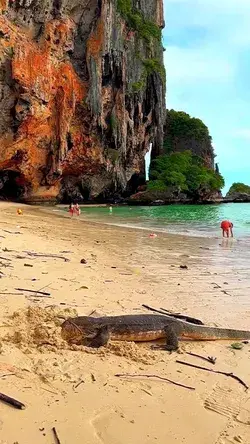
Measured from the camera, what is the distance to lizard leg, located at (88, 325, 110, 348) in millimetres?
3609

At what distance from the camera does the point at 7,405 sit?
2.44m

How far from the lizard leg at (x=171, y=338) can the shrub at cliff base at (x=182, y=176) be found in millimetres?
48048

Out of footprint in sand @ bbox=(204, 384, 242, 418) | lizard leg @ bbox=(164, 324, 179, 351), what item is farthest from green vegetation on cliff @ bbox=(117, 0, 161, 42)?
Result: footprint in sand @ bbox=(204, 384, 242, 418)

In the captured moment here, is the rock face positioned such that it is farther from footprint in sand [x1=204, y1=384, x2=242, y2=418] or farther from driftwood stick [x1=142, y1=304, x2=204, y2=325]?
footprint in sand [x1=204, y1=384, x2=242, y2=418]

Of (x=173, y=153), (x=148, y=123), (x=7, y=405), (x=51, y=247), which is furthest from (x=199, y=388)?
(x=173, y=153)

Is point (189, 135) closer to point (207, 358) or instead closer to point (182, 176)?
point (182, 176)

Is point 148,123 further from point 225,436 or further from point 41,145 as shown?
point 225,436

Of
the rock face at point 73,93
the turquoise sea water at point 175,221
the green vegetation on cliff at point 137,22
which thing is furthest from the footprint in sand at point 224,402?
the green vegetation on cliff at point 137,22

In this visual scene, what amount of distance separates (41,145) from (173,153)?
2705cm

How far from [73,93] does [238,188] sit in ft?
154

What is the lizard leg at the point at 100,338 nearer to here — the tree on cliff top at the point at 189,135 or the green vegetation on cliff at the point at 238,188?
the tree on cliff top at the point at 189,135

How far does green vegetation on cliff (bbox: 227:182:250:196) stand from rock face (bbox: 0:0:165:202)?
102 feet

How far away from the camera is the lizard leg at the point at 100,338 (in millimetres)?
3609

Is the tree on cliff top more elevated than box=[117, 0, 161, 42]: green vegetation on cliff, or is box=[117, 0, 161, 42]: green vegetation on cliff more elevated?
box=[117, 0, 161, 42]: green vegetation on cliff
